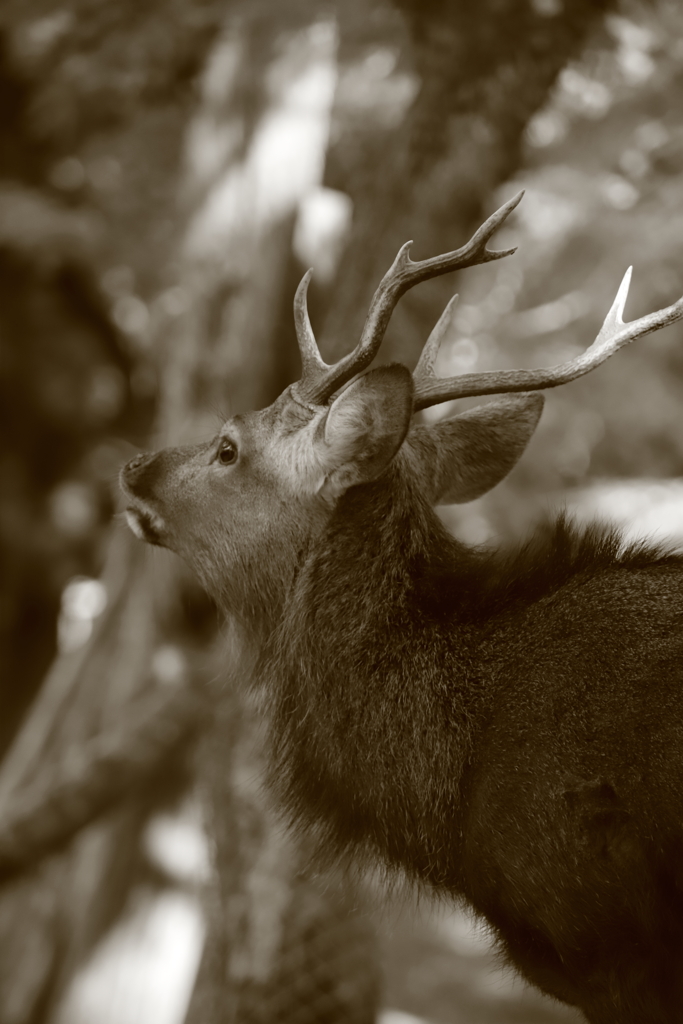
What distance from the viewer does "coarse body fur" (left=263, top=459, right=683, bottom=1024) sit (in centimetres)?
288

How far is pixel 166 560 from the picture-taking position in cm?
699

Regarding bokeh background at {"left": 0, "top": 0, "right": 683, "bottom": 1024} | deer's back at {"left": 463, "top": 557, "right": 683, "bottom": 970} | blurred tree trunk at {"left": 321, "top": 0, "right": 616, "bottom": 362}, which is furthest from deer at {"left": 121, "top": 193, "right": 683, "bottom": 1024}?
blurred tree trunk at {"left": 321, "top": 0, "right": 616, "bottom": 362}

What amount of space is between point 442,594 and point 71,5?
5.20 m

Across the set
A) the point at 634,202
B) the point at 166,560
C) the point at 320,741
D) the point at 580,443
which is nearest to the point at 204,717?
the point at 166,560

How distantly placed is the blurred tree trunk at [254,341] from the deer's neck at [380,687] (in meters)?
0.92

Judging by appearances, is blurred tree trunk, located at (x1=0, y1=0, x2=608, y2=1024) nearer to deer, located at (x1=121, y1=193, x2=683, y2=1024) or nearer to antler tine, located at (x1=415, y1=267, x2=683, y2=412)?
deer, located at (x1=121, y1=193, x2=683, y2=1024)

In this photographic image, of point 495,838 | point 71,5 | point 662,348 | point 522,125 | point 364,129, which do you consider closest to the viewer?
point 495,838

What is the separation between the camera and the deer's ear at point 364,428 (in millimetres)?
3287

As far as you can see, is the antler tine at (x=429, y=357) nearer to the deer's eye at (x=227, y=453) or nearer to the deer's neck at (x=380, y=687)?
the deer's neck at (x=380, y=687)

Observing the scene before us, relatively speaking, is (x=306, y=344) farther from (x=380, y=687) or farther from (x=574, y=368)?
(x=380, y=687)

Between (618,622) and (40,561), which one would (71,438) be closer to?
(40,561)

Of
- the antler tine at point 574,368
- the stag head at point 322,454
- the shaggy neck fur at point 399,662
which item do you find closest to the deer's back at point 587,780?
the shaggy neck fur at point 399,662

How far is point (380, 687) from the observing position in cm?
348

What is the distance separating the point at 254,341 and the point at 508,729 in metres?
4.52
